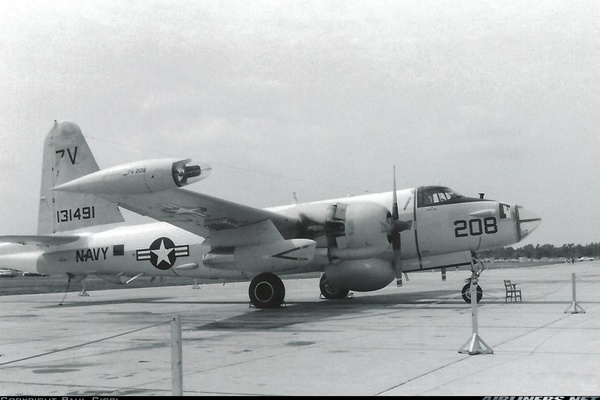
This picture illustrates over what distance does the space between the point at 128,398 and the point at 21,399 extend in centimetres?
111

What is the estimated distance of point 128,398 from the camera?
7035 mm

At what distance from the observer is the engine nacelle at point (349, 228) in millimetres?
18984

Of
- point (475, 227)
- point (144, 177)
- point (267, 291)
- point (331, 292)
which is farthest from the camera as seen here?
point (331, 292)

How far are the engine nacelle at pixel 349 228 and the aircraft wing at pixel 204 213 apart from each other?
749mm

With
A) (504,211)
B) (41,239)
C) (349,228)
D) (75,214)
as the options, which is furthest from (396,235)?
(41,239)

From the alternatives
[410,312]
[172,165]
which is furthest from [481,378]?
[410,312]

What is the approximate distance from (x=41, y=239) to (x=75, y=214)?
177 centimetres

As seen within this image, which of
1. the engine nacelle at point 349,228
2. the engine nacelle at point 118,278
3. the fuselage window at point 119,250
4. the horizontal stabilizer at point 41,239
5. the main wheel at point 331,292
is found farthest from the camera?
the engine nacelle at point 118,278

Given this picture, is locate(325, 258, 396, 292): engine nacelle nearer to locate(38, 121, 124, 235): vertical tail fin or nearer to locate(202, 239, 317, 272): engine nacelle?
locate(202, 239, 317, 272): engine nacelle

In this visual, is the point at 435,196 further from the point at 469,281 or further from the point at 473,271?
the point at 469,281

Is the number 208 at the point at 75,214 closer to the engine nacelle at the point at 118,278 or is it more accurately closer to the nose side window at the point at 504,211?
the engine nacelle at the point at 118,278

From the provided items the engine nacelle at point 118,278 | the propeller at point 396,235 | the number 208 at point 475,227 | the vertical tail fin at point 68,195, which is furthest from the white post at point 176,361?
the vertical tail fin at point 68,195

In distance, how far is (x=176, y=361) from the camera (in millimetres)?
5973

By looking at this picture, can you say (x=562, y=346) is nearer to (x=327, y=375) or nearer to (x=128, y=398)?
(x=327, y=375)
